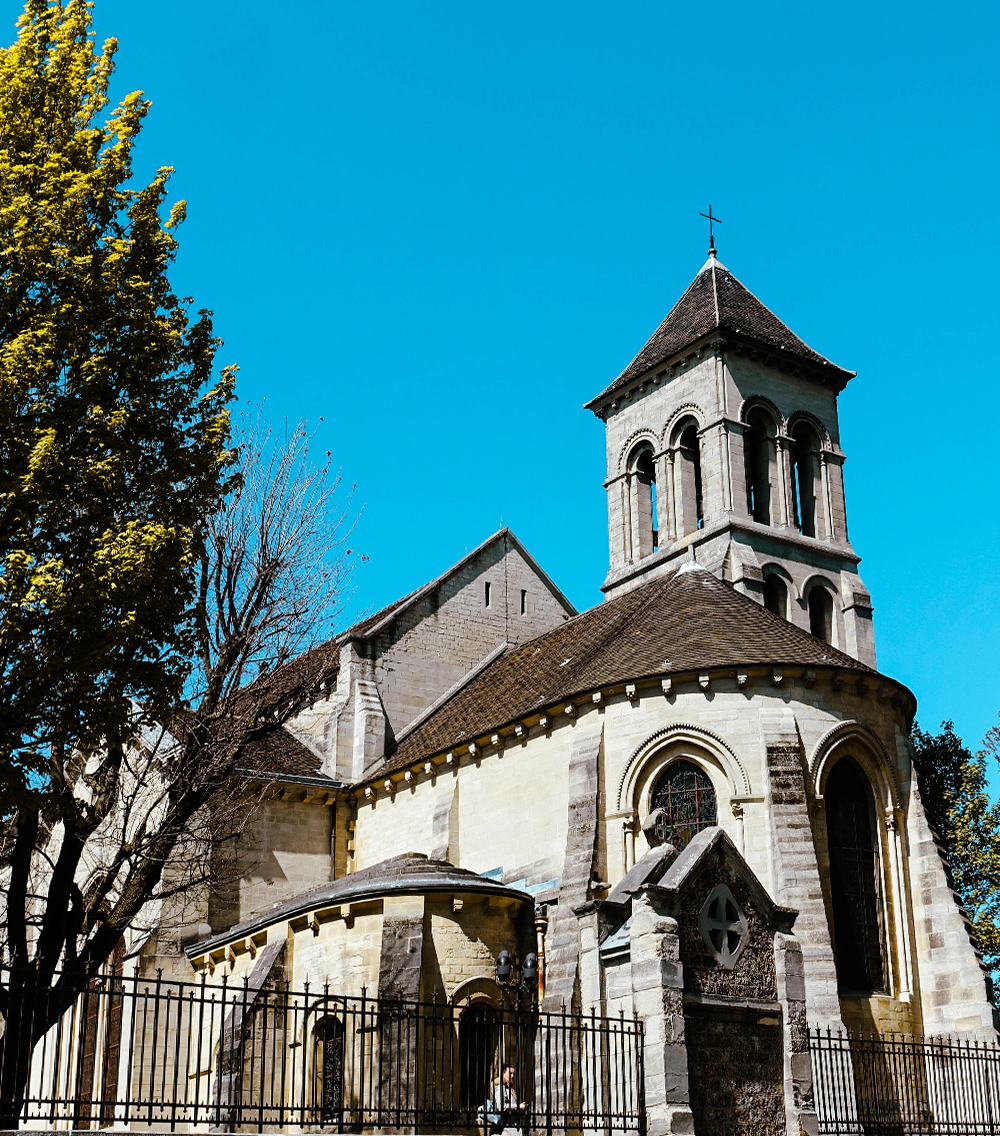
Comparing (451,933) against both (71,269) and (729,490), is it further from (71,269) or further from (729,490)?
(729,490)

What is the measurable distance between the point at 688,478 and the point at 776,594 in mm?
4120

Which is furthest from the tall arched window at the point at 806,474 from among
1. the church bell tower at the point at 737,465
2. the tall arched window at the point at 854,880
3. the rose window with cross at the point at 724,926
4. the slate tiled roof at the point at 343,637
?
the rose window with cross at the point at 724,926

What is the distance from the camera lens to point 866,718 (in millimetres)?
21781

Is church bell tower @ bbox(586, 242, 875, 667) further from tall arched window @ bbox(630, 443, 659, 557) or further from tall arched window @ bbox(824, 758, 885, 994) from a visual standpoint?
tall arched window @ bbox(824, 758, 885, 994)

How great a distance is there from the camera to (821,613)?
111 feet

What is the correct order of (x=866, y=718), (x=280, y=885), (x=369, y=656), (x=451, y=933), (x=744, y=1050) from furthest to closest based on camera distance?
1. (x=369, y=656)
2. (x=280, y=885)
3. (x=866, y=718)
4. (x=451, y=933)
5. (x=744, y=1050)

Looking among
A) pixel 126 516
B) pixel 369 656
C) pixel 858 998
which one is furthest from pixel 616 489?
pixel 126 516

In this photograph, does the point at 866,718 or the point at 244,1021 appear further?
the point at 866,718

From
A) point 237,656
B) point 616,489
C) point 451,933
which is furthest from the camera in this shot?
point 616,489

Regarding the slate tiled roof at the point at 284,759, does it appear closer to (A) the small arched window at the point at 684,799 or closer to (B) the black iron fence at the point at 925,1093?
(A) the small arched window at the point at 684,799

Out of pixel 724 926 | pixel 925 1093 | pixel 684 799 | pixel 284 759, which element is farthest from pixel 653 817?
pixel 284 759

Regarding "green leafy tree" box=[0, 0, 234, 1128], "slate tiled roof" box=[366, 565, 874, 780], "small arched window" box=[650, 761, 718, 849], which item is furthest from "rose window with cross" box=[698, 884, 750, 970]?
"slate tiled roof" box=[366, 565, 874, 780]

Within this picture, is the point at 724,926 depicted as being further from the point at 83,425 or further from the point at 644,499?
the point at 644,499

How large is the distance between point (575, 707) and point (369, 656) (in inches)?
347
